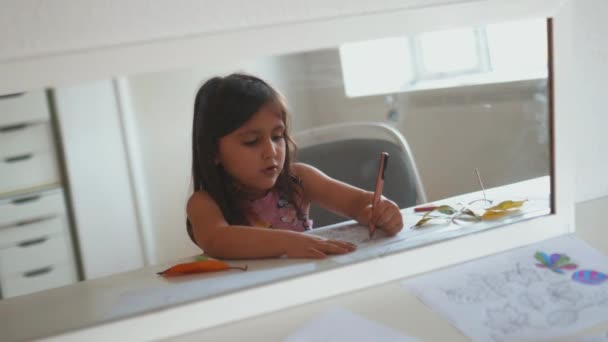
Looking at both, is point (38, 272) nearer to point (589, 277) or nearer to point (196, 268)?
point (196, 268)

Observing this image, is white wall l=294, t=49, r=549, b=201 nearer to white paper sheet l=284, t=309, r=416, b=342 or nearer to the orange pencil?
the orange pencil

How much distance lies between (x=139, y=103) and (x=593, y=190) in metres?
0.66

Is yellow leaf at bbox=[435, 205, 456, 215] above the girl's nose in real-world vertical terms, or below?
below

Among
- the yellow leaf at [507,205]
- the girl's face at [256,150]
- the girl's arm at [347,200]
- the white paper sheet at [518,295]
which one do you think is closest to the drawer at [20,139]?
the girl's face at [256,150]

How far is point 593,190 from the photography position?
0.92m

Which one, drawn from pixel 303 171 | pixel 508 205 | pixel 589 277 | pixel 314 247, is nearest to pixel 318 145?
pixel 303 171

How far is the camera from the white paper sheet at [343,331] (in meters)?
0.57

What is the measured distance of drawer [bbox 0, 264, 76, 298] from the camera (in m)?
0.69

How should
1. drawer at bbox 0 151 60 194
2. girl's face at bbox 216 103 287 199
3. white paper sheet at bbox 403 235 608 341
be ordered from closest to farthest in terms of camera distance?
white paper sheet at bbox 403 235 608 341
drawer at bbox 0 151 60 194
girl's face at bbox 216 103 287 199

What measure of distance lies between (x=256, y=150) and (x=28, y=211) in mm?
282

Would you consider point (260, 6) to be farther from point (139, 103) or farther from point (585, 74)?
point (585, 74)

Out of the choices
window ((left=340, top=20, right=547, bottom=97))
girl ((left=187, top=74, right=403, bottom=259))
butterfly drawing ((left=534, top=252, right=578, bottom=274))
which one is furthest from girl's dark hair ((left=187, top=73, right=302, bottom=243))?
butterfly drawing ((left=534, top=252, right=578, bottom=274))

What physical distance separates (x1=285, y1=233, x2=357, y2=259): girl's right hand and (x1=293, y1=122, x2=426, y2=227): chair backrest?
68mm

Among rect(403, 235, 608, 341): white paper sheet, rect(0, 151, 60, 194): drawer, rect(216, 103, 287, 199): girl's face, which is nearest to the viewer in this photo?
rect(403, 235, 608, 341): white paper sheet
